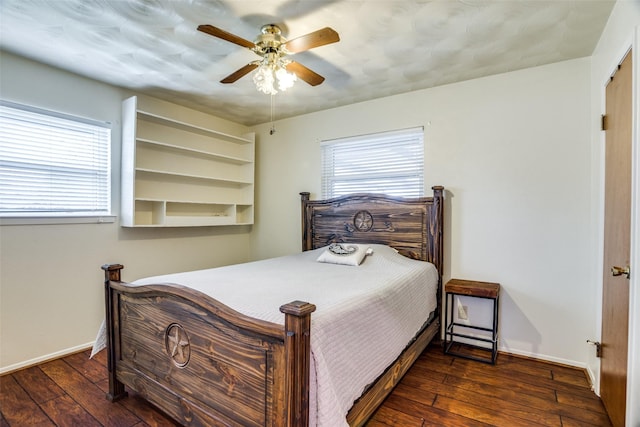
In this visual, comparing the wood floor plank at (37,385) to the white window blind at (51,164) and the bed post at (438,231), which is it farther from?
the bed post at (438,231)

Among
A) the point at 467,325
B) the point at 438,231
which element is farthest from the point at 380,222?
the point at 467,325

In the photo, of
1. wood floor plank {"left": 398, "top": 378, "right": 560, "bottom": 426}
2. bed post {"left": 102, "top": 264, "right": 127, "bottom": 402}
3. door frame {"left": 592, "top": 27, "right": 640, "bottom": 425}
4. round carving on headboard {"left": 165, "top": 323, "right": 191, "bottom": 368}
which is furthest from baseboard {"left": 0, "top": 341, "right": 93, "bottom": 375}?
door frame {"left": 592, "top": 27, "right": 640, "bottom": 425}

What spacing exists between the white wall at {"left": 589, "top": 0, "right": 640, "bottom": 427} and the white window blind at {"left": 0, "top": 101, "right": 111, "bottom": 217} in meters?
3.90

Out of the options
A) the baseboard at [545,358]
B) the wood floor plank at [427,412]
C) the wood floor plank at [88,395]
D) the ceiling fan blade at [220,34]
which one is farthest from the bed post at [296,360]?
the baseboard at [545,358]

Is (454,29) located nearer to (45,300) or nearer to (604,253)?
(604,253)

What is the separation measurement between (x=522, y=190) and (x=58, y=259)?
404 cm

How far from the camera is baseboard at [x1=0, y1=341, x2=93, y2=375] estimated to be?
2453mm

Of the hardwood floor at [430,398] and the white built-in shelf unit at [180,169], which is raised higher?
the white built-in shelf unit at [180,169]

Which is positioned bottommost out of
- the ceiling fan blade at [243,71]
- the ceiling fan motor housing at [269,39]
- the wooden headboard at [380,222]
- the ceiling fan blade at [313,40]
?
the wooden headboard at [380,222]

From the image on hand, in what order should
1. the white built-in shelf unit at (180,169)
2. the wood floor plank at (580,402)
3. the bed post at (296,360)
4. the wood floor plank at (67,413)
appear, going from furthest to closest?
the white built-in shelf unit at (180,169), the wood floor plank at (580,402), the wood floor plank at (67,413), the bed post at (296,360)

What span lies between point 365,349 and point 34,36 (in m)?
3.02

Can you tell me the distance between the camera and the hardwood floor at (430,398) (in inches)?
73.9

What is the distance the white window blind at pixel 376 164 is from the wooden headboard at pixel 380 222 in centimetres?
19

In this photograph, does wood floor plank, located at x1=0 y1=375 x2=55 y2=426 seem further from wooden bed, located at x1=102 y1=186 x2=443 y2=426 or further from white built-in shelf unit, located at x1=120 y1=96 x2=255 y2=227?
white built-in shelf unit, located at x1=120 y1=96 x2=255 y2=227
